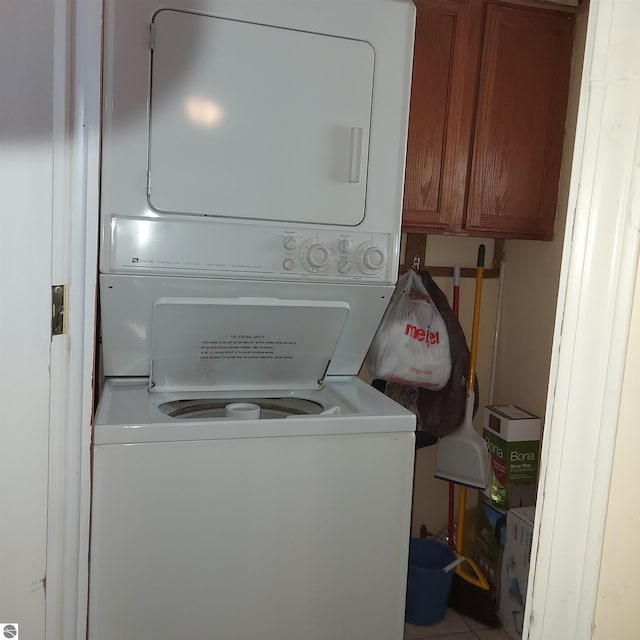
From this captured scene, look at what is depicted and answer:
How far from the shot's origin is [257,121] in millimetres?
1546

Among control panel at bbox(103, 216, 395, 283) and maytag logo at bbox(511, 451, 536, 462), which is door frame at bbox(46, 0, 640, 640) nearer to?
control panel at bbox(103, 216, 395, 283)

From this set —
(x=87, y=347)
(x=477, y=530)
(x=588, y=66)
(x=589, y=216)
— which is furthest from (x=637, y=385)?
(x=477, y=530)

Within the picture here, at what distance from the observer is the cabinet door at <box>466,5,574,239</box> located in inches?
79.7

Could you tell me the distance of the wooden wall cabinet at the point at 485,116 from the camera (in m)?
1.97

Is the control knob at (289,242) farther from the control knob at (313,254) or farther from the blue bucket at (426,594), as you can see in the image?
the blue bucket at (426,594)

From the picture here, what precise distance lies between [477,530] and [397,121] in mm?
1628

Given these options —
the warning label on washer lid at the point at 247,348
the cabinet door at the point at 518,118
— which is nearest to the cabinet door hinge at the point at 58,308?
the warning label on washer lid at the point at 247,348

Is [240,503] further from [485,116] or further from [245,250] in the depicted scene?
[485,116]

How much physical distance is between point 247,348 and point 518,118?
3.94 ft

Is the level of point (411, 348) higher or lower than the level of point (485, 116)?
lower

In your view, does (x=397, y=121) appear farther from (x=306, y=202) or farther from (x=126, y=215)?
(x=126, y=215)

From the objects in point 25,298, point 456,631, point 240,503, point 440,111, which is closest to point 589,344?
point 25,298

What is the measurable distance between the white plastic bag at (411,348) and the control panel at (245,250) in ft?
1.23

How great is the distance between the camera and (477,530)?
2434 millimetres
